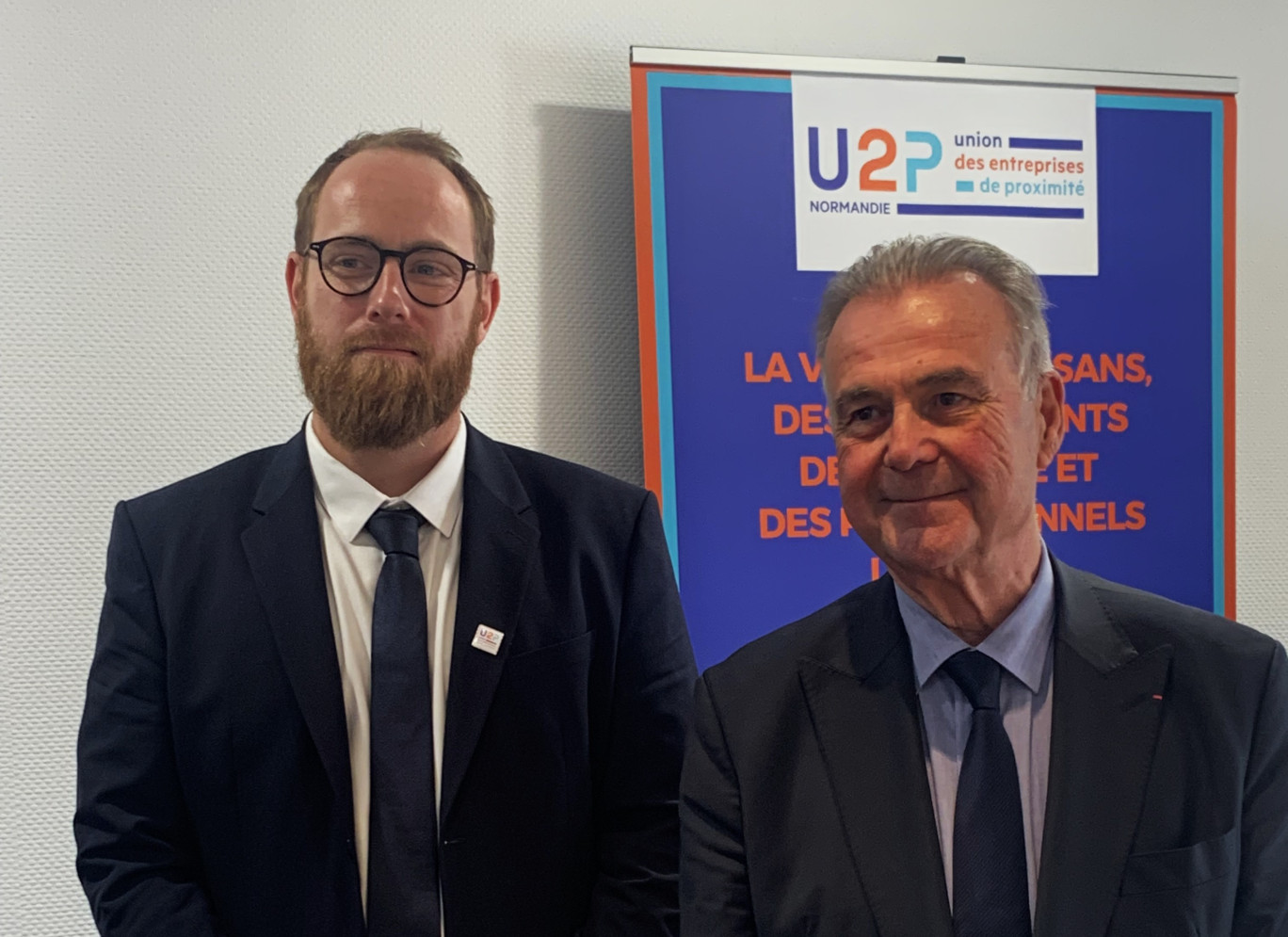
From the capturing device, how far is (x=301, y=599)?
1.54 metres

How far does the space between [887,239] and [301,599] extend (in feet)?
5.59

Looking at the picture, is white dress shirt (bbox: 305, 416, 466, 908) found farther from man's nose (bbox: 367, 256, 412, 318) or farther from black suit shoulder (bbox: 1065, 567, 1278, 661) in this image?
black suit shoulder (bbox: 1065, 567, 1278, 661)

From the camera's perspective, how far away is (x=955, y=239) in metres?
1.48

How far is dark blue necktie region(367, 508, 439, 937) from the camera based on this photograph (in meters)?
1.47

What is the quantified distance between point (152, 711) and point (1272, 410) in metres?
2.89

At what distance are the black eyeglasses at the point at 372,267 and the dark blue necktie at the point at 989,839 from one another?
944 mm

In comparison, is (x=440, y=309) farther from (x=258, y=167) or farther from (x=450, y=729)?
(x=258, y=167)

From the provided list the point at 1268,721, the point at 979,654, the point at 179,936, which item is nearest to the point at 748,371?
the point at 979,654

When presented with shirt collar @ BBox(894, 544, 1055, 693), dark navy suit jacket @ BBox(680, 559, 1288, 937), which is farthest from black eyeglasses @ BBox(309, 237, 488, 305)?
shirt collar @ BBox(894, 544, 1055, 693)

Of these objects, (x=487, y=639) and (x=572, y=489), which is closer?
(x=487, y=639)

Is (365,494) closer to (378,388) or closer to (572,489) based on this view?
(378,388)

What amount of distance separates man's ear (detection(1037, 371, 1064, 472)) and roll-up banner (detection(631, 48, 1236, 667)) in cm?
106

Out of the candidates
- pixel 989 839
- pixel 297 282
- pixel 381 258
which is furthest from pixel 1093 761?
pixel 297 282

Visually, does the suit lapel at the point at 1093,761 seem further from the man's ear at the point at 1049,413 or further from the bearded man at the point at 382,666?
the bearded man at the point at 382,666
